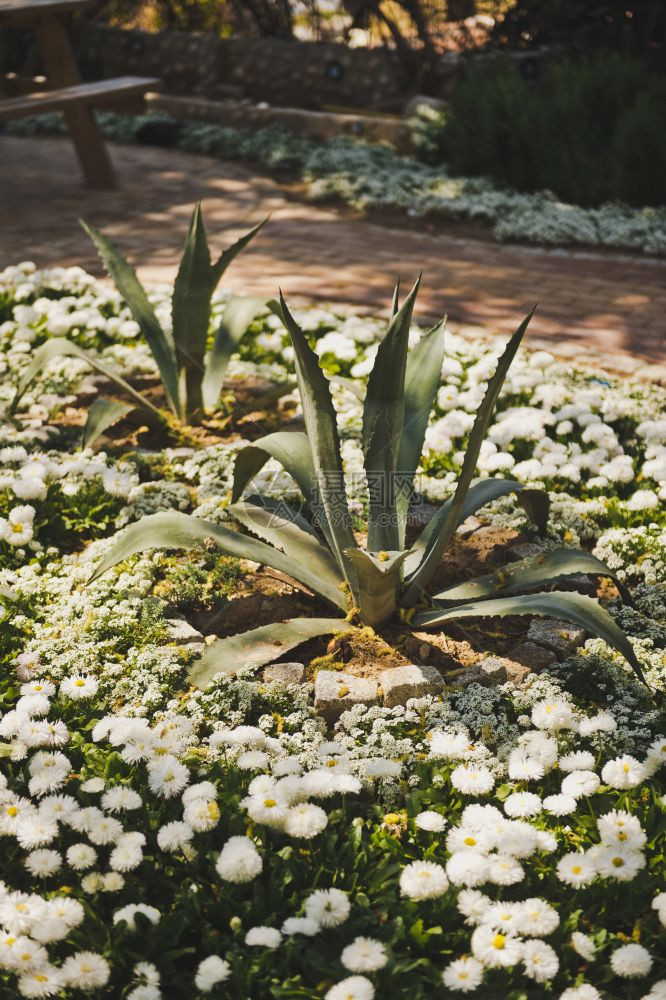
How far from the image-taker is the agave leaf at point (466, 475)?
2.11 metres

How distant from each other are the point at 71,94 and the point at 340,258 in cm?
262

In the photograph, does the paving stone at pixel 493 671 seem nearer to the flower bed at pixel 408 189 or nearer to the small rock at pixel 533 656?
the small rock at pixel 533 656

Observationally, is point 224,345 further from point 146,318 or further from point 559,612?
point 559,612

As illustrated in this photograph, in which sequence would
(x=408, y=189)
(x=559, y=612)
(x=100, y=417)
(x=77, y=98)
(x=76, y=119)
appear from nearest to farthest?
(x=559, y=612) < (x=100, y=417) < (x=77, y=98) < (x=76, y=119) < (x=408, y=189)

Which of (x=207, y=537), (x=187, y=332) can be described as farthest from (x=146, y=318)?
(x=207, y=537)

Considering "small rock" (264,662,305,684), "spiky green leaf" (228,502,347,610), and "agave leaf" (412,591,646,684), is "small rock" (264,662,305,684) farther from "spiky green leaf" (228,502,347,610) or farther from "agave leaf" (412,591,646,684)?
"agave leaf" (412,591,646,684)

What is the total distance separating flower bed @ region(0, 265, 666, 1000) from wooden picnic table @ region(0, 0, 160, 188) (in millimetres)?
4448

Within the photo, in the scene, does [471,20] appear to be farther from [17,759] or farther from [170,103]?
[17,759]

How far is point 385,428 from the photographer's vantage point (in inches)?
95.7

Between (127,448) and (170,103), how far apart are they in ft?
24.8

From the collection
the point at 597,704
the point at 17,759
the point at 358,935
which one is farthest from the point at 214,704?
the point at 597,704

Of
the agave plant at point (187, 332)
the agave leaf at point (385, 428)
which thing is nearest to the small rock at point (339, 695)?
the agave leaf at point (385, 428)

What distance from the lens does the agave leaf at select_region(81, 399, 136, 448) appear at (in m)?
3.20

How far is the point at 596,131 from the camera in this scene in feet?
22.8
